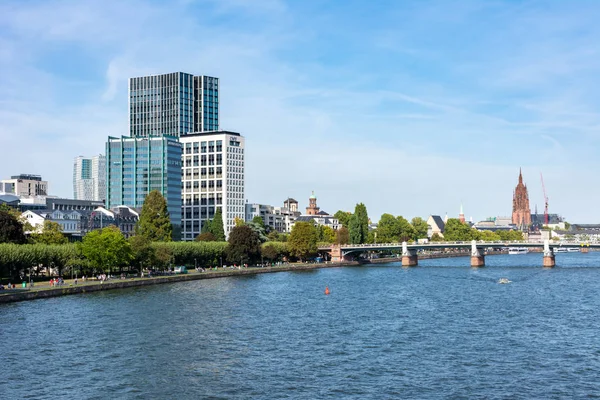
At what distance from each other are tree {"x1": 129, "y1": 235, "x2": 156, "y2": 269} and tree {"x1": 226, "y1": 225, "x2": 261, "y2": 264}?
36.3 meters

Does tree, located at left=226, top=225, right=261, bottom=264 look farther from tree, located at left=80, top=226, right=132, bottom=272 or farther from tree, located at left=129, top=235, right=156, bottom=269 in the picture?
tree, located at left=80, top=226, right=132, bottom=272

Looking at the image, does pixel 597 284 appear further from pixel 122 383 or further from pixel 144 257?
pixel 122 383

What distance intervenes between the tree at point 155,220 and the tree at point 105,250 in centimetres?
4232

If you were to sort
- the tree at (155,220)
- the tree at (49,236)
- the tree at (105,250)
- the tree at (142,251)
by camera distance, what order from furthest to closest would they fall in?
the tree at (155,220) → the tree at (49,236) → the tree at (142,251) → the tree at (105,250)

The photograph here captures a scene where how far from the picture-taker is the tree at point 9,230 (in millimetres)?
131375

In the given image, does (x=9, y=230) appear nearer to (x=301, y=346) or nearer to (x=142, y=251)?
(x=142, y=251)

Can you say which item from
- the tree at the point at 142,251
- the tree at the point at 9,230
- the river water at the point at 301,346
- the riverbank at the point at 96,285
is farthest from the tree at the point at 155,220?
the river water at the point at 301,346

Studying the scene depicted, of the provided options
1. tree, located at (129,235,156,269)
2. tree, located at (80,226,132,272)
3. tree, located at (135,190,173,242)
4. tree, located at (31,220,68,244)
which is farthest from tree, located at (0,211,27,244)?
tree, located at (135,190,173,242)

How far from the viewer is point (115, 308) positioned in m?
96.9

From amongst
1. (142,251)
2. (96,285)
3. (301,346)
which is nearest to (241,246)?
(142,251)

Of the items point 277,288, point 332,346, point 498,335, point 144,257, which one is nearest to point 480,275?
point 277,288

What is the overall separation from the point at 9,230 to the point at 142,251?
84.7ft

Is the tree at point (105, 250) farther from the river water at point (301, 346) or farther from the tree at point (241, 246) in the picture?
the tree at point (241, 246)

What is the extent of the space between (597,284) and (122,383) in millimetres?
112506
